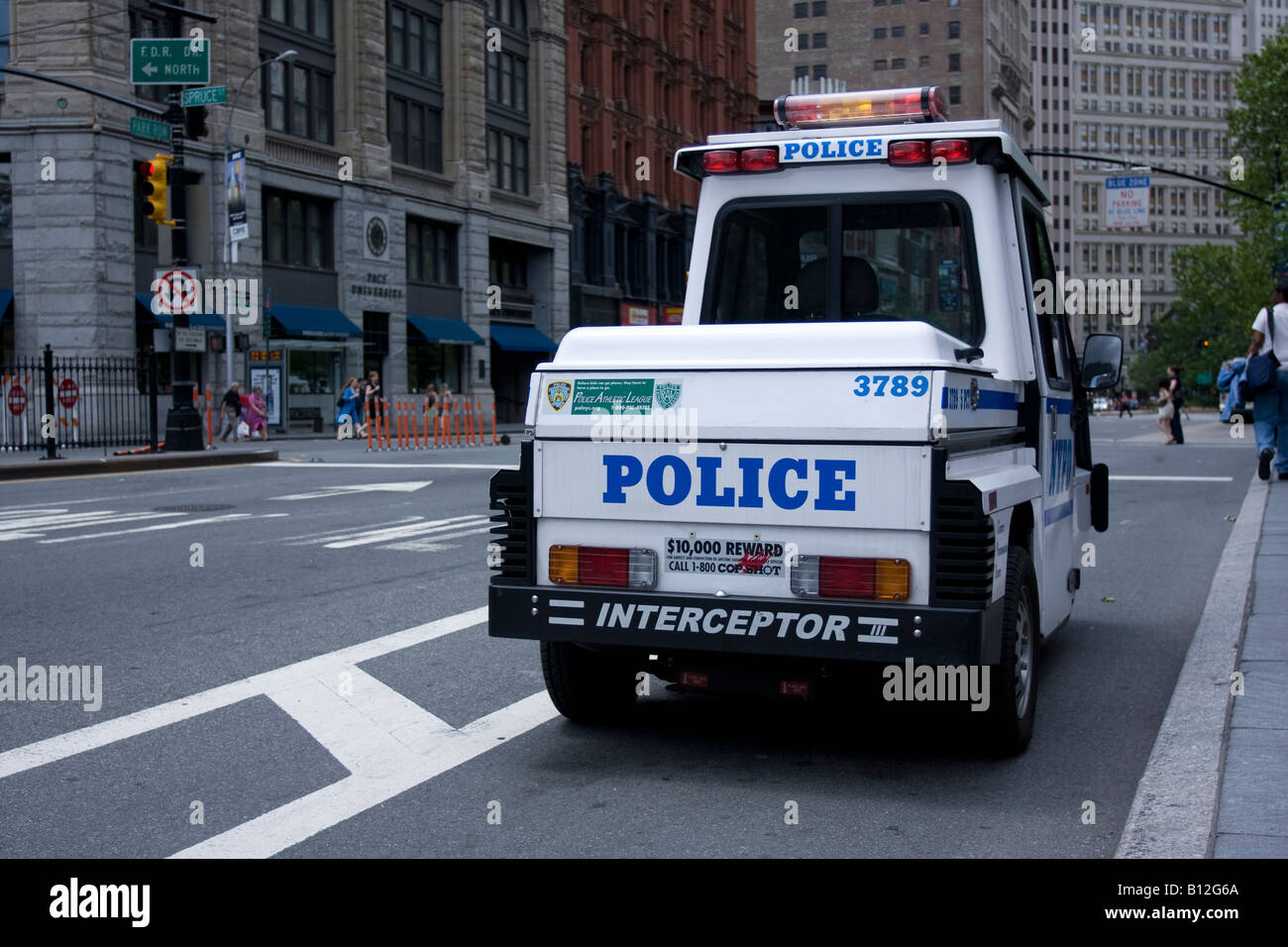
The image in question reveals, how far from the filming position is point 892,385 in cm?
483

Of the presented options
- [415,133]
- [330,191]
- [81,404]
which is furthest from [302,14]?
[81,404]

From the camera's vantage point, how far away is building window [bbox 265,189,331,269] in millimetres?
40781

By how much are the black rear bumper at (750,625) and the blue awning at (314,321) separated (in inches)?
1397

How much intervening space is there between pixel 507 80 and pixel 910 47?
266ft

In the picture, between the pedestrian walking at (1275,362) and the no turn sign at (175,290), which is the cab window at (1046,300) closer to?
the pedestrian walking at (1275,362)

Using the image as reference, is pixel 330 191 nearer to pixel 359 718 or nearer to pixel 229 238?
pixel 229 238

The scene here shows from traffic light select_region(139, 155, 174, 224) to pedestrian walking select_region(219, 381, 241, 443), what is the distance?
10488mm

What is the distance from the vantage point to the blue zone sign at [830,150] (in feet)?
20.3

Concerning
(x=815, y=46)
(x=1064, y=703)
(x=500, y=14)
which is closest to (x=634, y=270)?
(x=500, y=14)

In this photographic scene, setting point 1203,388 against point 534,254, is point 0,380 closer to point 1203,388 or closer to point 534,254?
point 534,254

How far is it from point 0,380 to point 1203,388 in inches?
3971

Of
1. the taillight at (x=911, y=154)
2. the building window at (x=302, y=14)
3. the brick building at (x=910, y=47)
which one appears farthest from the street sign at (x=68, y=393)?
the brick building at (x=910, y=47)

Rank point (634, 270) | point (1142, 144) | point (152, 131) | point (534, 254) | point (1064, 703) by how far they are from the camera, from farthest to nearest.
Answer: point (1142, 144) < point (634, 270) < point (534, 254) < point (152, 131) < point (1064, 703)

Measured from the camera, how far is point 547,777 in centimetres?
519
